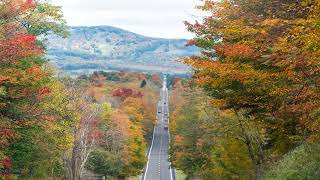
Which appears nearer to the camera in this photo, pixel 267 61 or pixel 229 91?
pixel 267 61


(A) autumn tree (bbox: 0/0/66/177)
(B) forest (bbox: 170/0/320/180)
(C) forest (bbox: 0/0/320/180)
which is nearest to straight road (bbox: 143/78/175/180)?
(C) forest (bbox: 0/0/320/180)

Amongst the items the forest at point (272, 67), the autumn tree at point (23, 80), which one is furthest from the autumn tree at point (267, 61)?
the autumn tree at point (23, 80)

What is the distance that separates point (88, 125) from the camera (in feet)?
156

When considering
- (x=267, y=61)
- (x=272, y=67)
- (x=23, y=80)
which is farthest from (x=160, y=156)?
(x=267, y=61)

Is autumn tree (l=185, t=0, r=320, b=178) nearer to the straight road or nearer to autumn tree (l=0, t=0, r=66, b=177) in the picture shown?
autumn tree (l=0, t=0, r=66, b=177)

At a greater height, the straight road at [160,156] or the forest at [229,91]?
the forest at [229,91]

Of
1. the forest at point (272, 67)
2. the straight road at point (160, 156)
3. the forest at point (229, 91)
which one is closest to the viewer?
the forest at point (272, 67)

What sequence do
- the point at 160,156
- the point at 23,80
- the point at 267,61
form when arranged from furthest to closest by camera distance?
1. the point at 160,156
2. the point at 23,80
3. the point at 267,61

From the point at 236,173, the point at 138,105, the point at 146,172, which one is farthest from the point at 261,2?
the point at 138,105

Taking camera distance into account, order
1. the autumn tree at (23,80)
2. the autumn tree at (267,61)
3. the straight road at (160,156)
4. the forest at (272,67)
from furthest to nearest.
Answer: the straight road at (160,156) → the autumn tree at (23,80) → the autumn tree at (267,61) → the forest at (272,67)

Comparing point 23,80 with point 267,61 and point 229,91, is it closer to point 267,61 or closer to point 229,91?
point 229,91

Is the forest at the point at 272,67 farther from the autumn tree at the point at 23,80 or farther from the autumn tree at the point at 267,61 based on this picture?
the autumn tree at the point at 23,80

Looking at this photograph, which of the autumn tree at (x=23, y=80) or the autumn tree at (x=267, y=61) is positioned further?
the autumn tree at (x=23, y=80)

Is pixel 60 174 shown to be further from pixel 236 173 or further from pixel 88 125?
pixel 236 173
